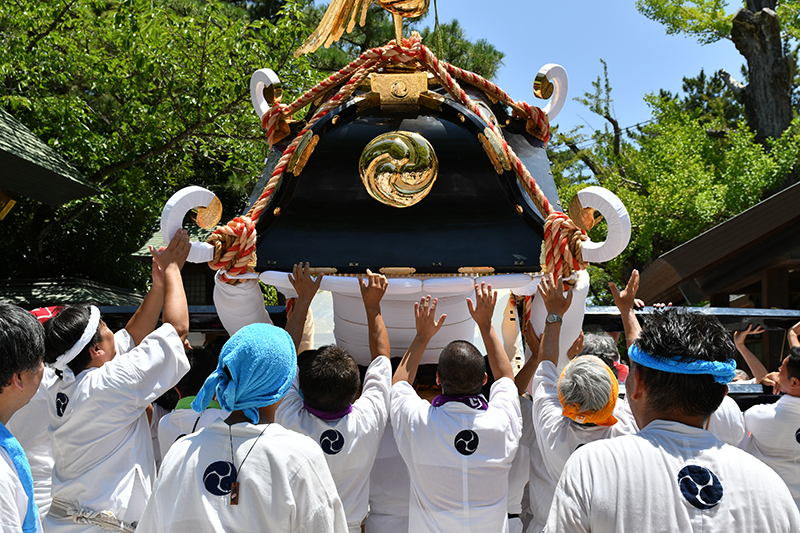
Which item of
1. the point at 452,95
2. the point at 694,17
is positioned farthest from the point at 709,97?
the point at 452,95

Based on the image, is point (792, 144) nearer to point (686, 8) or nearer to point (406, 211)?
point (686, 8)

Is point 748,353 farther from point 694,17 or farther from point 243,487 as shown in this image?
point 694,17

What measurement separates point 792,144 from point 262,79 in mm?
9480

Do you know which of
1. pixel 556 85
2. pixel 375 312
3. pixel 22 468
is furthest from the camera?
pixel 556 85

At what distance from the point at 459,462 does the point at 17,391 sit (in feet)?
4.50

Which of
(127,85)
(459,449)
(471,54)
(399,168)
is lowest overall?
(459,449)

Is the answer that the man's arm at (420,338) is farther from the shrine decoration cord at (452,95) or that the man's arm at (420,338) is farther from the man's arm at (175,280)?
the man's arm at (175,280)

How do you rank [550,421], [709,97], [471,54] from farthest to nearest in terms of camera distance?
[709,97] < [471,54] < [550,421]

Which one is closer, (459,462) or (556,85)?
(459,462)

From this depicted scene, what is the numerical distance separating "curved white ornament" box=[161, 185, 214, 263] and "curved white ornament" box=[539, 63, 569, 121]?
1.73 m

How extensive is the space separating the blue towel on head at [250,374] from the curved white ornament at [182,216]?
1.16 m

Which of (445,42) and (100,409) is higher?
(445,42)

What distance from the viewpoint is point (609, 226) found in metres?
2.68

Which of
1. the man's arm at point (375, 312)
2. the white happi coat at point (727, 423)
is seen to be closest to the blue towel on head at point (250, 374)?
the man's arm at point (375, 312)
